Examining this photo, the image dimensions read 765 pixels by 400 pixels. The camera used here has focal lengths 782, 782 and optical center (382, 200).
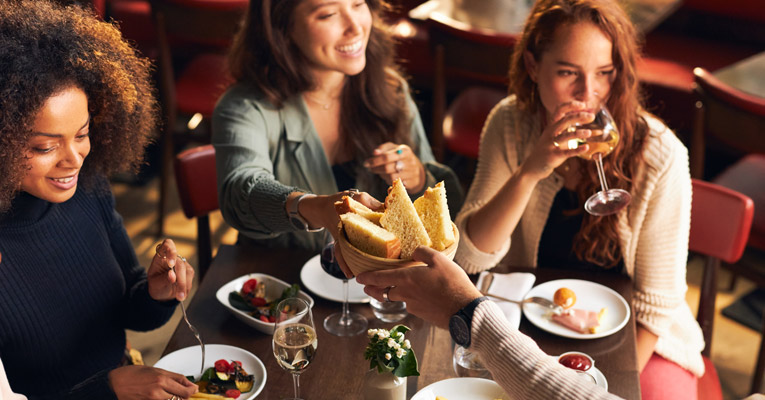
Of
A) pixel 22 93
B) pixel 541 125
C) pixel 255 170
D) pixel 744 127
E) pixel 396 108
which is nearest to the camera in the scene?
pixel 22 93

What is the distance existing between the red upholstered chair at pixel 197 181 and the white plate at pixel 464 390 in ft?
3.25

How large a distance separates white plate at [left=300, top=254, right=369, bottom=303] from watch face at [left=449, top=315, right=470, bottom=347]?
1.58 feet

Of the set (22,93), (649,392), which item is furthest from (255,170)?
(649,392)

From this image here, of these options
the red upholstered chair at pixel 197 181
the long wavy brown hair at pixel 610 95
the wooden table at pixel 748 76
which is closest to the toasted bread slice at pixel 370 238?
the long wavy brown hair at pixel 610 95

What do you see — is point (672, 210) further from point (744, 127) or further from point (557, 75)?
point (744, 127)

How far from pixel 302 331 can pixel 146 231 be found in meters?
2.66

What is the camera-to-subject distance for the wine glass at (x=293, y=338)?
1454mm

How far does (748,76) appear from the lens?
323 cm

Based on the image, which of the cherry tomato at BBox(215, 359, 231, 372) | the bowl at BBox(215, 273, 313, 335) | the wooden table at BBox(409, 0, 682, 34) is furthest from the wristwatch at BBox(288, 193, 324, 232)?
the wooden table at BBox(409, 0, 682, 34)

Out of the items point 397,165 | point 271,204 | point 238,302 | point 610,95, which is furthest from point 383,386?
point 610,95

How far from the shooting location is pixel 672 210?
6.63ft

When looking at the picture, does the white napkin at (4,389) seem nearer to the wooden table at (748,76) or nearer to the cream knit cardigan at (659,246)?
the cream knit cardigan at (659,246)

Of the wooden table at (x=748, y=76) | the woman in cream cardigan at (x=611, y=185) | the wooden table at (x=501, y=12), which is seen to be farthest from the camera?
the wooden table at (x=501, y=12)

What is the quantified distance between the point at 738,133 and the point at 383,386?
1.89 meters
